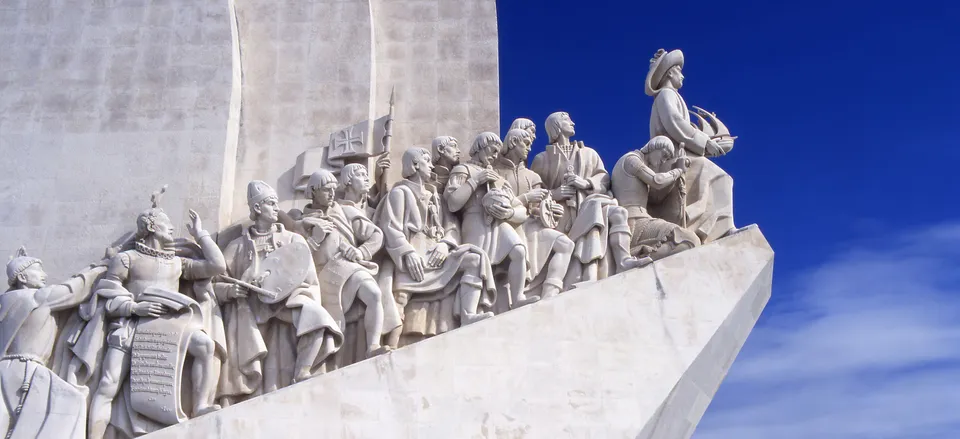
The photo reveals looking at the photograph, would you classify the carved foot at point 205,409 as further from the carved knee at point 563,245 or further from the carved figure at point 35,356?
the carved knee at point 563,245

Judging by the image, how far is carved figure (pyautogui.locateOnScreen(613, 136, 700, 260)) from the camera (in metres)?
9.28

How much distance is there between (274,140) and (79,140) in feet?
4.72

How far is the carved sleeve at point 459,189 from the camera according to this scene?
9.27 metres

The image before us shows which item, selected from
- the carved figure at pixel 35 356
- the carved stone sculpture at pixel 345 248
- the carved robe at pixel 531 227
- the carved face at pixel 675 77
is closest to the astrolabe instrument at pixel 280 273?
the carved stone sculpture at pixel 345 248

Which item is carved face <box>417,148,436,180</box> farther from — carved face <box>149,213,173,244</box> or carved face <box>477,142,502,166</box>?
carved face <box>149,213,173,244</box>

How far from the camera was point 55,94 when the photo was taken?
32.5 ft

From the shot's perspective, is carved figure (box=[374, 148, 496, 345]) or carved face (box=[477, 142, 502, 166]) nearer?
carved figure (box=[374, 148, 496, 345])

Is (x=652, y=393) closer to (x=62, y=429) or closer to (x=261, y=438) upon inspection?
(x=261, y=438)

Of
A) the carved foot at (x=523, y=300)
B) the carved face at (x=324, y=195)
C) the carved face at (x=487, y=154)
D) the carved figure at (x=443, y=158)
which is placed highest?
the carved face at (x=487, y=154)

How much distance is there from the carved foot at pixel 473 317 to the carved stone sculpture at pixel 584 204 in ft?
2.61

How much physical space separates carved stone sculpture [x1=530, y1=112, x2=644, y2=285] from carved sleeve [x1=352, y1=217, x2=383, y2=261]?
135 cm

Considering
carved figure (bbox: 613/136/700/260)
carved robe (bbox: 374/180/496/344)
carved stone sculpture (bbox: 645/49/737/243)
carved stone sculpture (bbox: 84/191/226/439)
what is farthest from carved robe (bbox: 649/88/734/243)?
carved stone sculpture (bbox: 84/191/226/439)

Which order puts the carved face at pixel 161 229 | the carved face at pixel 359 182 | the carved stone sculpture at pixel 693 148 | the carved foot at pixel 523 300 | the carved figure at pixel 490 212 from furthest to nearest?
the carved stone sculpture at pixel 693 148
the carved face at pixel 359 182
the carved figure at pixel 490 212
the carved face at pixel 161 229
the carved foot at pixel 523 300

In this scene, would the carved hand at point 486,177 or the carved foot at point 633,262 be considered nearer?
the carved foot at point 633,262
